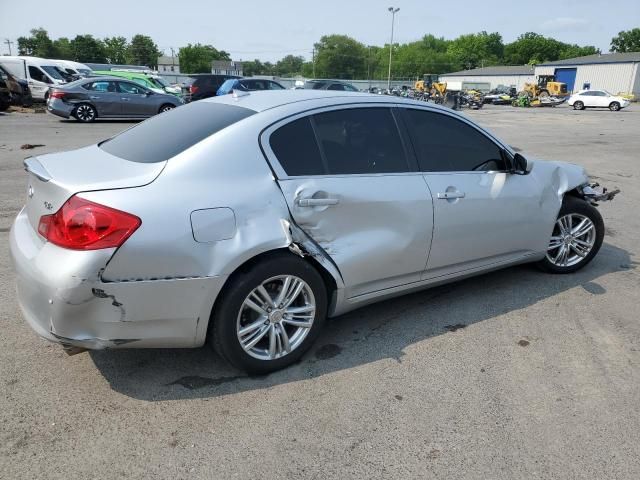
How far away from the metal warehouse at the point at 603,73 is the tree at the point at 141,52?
86457mm

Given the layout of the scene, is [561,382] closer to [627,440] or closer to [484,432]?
[627,440]

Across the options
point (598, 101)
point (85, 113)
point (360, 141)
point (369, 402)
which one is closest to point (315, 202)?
point (360, 141)

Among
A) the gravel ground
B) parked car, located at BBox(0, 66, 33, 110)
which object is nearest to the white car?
parked car, located at BBox(0, 66, 33, 110)

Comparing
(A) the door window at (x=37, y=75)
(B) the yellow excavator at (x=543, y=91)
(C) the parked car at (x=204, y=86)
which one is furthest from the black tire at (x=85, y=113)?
(B) the yellow excavator at (x=543, y=91)

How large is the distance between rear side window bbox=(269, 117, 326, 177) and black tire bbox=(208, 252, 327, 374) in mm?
539

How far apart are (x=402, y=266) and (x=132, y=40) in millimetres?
128665

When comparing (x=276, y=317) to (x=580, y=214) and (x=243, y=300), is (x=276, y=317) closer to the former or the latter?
(x=243, y=300)

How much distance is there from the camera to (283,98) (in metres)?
3.43

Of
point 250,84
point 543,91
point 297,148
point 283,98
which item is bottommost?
point 543,91

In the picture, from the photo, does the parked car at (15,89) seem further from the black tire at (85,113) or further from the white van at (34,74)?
the black tire at (85,113)

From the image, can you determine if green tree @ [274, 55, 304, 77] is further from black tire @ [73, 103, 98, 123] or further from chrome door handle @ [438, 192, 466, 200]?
chrome door handle @ [438, 192, 466, 200]

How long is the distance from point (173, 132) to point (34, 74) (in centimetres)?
2473

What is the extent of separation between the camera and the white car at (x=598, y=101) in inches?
1542

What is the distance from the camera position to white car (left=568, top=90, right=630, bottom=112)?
39156 mm
